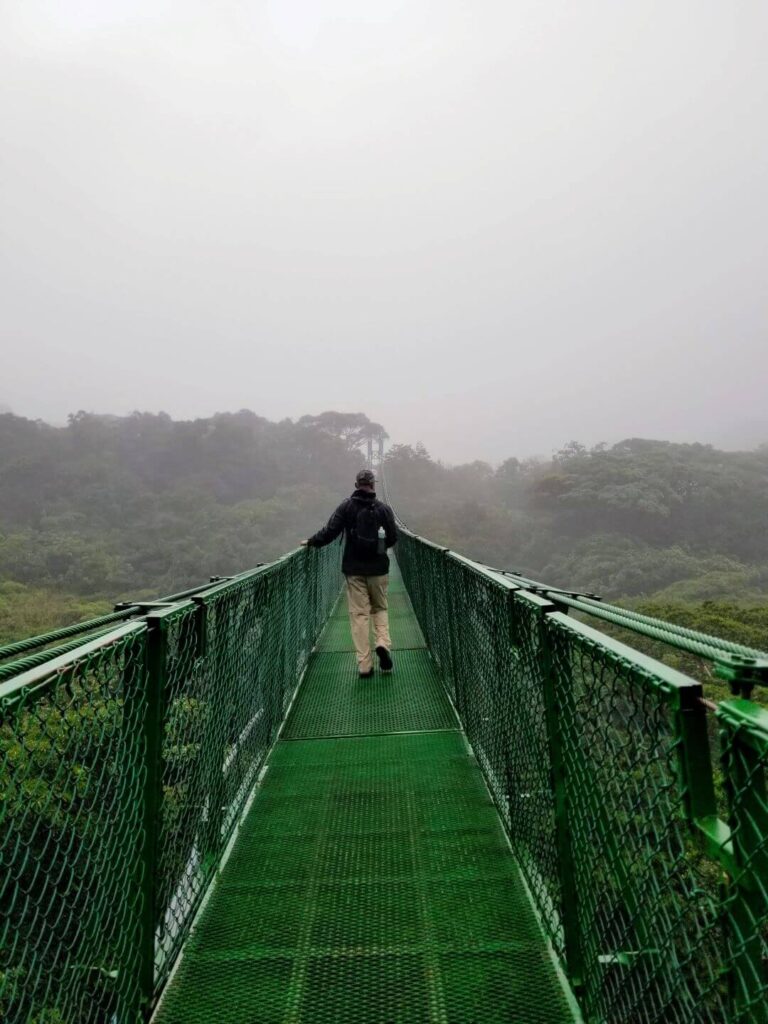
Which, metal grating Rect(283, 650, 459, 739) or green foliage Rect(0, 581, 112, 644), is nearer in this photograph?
metal grating Rect(283, 650, 459, 739)

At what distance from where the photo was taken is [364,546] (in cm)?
363

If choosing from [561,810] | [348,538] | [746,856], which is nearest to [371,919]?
[561,810]

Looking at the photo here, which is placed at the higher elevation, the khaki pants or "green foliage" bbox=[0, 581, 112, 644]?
the khaki pants

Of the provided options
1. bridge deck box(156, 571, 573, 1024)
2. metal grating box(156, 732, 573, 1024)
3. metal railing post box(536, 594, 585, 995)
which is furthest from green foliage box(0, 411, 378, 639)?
metal railing post box(536, 594, 585, 995)

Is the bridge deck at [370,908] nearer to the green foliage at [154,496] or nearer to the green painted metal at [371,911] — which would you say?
the green painted metal at [371,911]

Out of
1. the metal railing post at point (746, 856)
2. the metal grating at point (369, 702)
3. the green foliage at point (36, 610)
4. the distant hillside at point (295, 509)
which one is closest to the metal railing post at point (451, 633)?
the metal grating at point (369, 702)

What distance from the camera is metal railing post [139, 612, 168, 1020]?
1.29 m

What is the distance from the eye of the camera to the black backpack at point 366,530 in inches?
142

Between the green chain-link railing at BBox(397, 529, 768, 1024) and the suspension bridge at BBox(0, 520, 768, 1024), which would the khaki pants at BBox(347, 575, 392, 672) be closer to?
the suspension bridge at BBox(0, 520, 768, 1024)

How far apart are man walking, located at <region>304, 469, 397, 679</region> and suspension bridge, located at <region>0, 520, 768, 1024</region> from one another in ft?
3.37

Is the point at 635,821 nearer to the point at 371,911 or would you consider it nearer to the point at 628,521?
the point at 371,911

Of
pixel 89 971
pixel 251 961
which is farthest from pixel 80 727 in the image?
pixel 251 961

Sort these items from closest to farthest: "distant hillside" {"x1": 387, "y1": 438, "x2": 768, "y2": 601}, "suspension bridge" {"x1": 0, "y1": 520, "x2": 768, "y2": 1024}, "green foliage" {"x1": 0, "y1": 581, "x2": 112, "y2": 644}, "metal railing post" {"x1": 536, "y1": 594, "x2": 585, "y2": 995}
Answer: "suspension bridge" {"x1": 0, "y1": 520, "x2": 768, "y2": 1024}, "metal railing post" {"x1": 536, "y1": 594, "x2": 585, "y2": 995}, "green foliage" {"x1": 0, "y1": 581, "x2": 112, "y2": 644}, "distant hillside" {"x1": 387, "y1": 438, "x2": 768, "y2": 601}

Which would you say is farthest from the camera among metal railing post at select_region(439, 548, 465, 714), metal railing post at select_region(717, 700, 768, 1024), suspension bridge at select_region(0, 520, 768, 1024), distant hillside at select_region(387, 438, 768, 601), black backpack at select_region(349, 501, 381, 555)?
distant hillside at select_region(387, 438, 768, 601)
